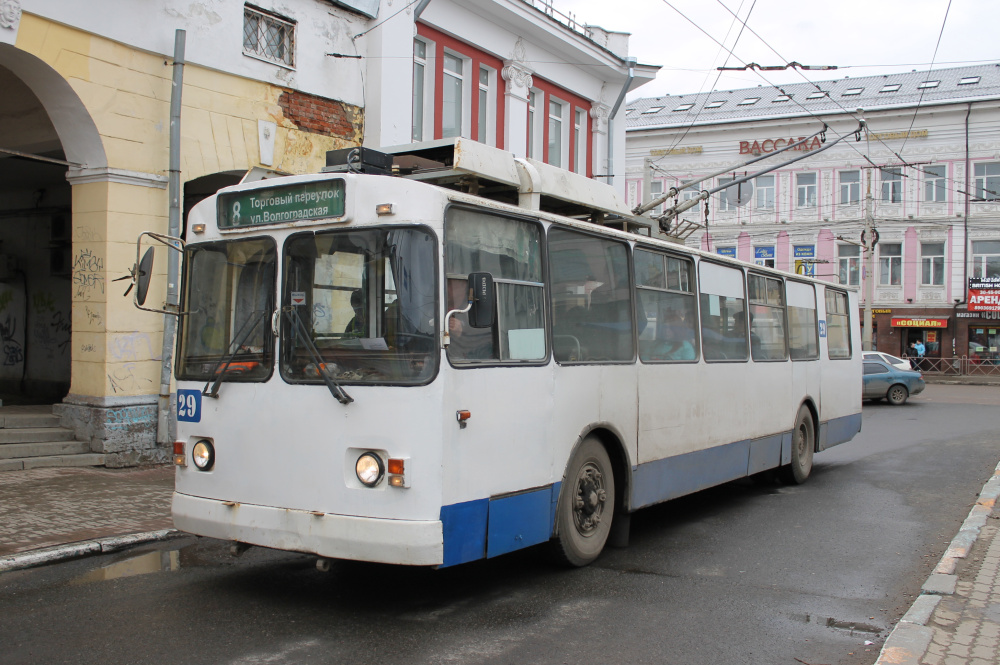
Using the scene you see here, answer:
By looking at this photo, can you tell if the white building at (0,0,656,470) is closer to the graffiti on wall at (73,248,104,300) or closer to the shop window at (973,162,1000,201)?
the graffiti on wall at (73,248,104,300)

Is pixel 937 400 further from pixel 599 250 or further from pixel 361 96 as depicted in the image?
pixel 599 250

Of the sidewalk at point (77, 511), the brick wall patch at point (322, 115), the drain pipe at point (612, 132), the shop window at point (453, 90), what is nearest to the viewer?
the sidewalk at point (77, 511)

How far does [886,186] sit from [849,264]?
4090mm

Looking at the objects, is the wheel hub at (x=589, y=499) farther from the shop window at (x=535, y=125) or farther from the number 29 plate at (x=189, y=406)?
the shop window at (x=535, y=125)

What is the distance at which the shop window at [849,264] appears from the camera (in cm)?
4472

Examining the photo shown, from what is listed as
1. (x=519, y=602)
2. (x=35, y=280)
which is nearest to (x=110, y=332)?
(x=35, y=280)

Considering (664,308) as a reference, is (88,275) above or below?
above

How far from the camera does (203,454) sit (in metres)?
5.98

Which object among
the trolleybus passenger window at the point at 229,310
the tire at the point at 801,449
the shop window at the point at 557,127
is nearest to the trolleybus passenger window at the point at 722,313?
the tire at the point at 801,449

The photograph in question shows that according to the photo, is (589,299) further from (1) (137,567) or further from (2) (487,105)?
(2) (487,105)

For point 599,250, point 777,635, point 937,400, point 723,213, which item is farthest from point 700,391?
point 723,213

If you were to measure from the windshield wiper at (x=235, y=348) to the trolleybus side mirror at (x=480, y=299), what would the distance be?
1447 mm

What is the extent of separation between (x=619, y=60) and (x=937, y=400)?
1483 centimetres

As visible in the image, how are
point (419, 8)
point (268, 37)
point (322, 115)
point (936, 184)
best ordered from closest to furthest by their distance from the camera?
point (268, 37) < point (322, 115) < point (419, 8) < point (936, 184)
